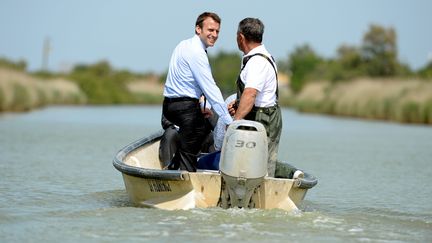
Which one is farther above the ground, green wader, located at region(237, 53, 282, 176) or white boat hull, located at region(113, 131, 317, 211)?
green wader, located at region(237, 53, 282, 176)

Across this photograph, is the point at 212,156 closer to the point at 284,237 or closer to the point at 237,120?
the point at 237,120

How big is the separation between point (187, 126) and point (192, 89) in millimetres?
421

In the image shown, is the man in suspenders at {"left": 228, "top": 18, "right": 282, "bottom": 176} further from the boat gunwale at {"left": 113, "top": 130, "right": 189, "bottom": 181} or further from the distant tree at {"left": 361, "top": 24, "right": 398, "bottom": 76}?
the distant tree at {"left": 361, "top": 24, "right": 398, "bottom": 76}

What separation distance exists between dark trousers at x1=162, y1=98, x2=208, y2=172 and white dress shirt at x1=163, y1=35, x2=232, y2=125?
0.35ft

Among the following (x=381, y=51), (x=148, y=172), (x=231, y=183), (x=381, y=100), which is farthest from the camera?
(x=381, y=51)

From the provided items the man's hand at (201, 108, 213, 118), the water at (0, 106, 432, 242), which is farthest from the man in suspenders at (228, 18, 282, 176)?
the water at (0, 106, 432, 242)

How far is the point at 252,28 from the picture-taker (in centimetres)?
960

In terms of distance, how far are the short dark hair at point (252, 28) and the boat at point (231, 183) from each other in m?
0.95

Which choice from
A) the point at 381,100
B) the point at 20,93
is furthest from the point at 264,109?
the point at 381,100

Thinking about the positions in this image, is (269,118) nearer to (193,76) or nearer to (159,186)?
(193,76)

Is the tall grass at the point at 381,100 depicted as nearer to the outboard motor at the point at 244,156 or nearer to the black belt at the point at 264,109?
the black belt at the point at 264,109

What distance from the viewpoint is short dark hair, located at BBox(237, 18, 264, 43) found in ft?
31.5

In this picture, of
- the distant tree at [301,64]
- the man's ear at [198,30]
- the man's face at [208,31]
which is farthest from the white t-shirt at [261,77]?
the distant tree at [301,64]

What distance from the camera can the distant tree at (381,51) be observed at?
69250 millimetres
